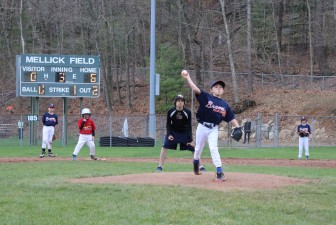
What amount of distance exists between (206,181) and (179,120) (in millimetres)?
2848

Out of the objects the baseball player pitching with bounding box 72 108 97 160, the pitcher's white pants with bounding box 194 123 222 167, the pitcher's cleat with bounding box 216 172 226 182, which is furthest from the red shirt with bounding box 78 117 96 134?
the pitcher's cleat with bounding box 216 172 226 182

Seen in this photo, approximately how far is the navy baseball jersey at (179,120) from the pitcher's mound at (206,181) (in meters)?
1.85

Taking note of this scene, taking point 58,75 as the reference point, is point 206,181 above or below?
below

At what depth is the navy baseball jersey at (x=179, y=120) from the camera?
1378cm

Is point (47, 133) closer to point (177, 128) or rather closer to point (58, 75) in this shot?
point (58, 75)

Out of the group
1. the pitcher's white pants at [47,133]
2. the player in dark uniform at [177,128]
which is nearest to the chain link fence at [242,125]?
the pitcher's white pants at [47,133]

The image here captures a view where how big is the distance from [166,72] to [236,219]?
40.8m

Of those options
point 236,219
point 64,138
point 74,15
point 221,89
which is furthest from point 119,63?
point 236,219

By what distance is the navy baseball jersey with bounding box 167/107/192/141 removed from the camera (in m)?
13.8

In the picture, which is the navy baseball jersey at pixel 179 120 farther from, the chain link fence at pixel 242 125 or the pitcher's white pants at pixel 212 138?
the chain link fence at pixel 242 125

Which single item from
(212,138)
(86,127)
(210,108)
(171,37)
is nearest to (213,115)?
(210,108)

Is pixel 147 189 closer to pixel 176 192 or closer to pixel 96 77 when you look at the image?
pixel 176 192

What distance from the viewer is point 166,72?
4838 centimetres

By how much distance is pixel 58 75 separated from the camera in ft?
106
